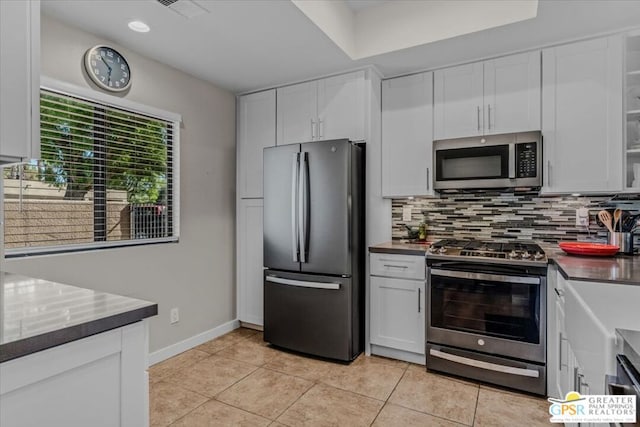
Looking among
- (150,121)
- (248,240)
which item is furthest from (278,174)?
(150,121)

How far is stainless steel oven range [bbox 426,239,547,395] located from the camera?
2359 millimetres

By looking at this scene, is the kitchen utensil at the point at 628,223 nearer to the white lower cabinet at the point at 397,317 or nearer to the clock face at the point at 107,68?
the white lower cabinet at the point at 397,317

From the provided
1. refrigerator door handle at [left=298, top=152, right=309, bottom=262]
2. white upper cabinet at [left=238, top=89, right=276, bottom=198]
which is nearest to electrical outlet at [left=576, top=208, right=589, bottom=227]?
refrigerator door handle at [left=298, top=152, right=309, bottom=262]

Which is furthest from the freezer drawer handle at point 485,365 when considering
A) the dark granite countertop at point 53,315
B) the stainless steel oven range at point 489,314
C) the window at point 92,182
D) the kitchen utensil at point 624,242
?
the window at point 92,182

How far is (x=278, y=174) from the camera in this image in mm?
3129

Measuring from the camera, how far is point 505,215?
119 inches

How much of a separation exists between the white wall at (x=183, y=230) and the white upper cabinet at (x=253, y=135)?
0.34 ft

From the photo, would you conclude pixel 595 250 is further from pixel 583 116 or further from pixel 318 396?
pixel 318 396

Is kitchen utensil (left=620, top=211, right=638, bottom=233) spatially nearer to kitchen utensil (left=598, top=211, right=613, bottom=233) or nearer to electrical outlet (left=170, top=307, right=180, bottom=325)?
kitchen utensil (left=598, top=211, right=613, bottom=233)

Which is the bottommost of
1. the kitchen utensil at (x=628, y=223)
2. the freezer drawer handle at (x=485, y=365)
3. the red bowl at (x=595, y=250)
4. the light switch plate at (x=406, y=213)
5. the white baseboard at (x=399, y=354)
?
the white baseboard at (x=399, y=354)

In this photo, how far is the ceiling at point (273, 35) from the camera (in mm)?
2193

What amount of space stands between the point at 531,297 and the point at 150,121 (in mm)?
Result: 3028

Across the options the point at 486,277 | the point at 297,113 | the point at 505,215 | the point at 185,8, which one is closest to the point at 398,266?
the point at 486,277

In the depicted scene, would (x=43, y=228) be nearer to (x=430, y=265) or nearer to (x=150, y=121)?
(x=150, y=121)
